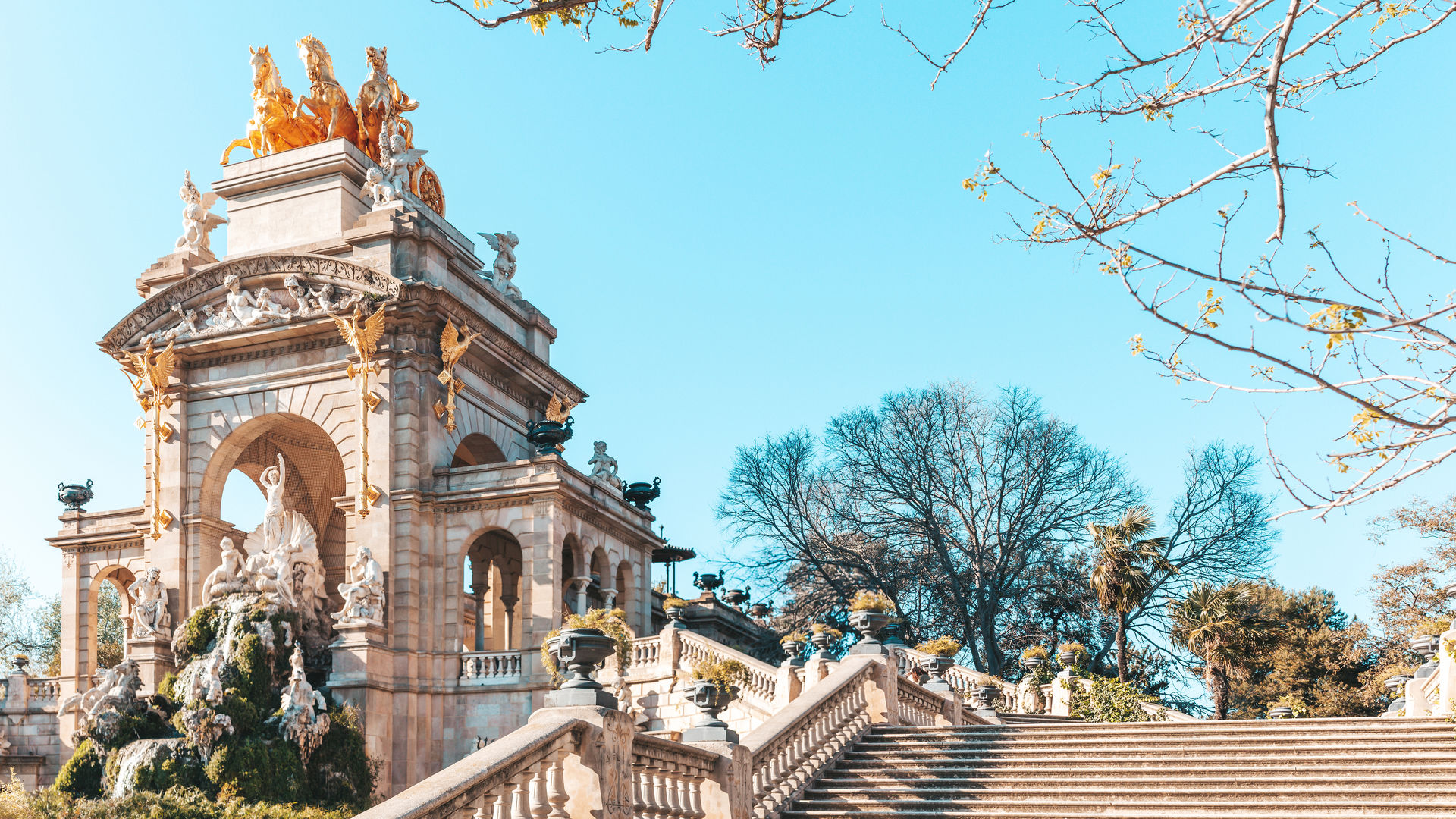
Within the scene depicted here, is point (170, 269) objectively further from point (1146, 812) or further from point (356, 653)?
point (1146, 812)

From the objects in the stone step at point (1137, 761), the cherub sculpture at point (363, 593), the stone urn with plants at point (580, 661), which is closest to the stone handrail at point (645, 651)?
the cherub sculpture at point (363, 593)

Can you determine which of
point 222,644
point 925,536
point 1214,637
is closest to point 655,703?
point 222,644

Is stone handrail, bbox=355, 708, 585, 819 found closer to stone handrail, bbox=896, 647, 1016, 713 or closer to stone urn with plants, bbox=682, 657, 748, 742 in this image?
stone urn with plants, bbox=682, 657, 748, 742

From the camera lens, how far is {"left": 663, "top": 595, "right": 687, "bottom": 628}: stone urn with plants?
33.3 meters

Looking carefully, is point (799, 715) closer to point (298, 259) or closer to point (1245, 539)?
point (298, 259)


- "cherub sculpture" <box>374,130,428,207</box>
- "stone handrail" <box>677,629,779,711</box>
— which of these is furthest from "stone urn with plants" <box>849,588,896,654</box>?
"cherub sculpture" <box>374,130,428,207</box>

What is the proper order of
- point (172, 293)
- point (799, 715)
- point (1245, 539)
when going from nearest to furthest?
point (799, 715), point (172, 293), point (1245, 539)

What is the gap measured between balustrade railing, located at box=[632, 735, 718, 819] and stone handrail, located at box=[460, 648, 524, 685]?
53.8ft

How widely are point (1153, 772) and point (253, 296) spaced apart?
23.6m

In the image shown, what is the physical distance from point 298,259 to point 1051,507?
932 inches

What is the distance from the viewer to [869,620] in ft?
61.3

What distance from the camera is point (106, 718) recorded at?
2577 cm

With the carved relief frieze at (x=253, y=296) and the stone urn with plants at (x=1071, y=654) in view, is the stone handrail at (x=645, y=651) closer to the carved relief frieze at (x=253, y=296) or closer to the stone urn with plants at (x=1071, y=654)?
the carved relief frieze at (x=253, y=296)

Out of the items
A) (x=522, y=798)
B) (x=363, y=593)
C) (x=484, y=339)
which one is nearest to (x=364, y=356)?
(x=484, y=339)
